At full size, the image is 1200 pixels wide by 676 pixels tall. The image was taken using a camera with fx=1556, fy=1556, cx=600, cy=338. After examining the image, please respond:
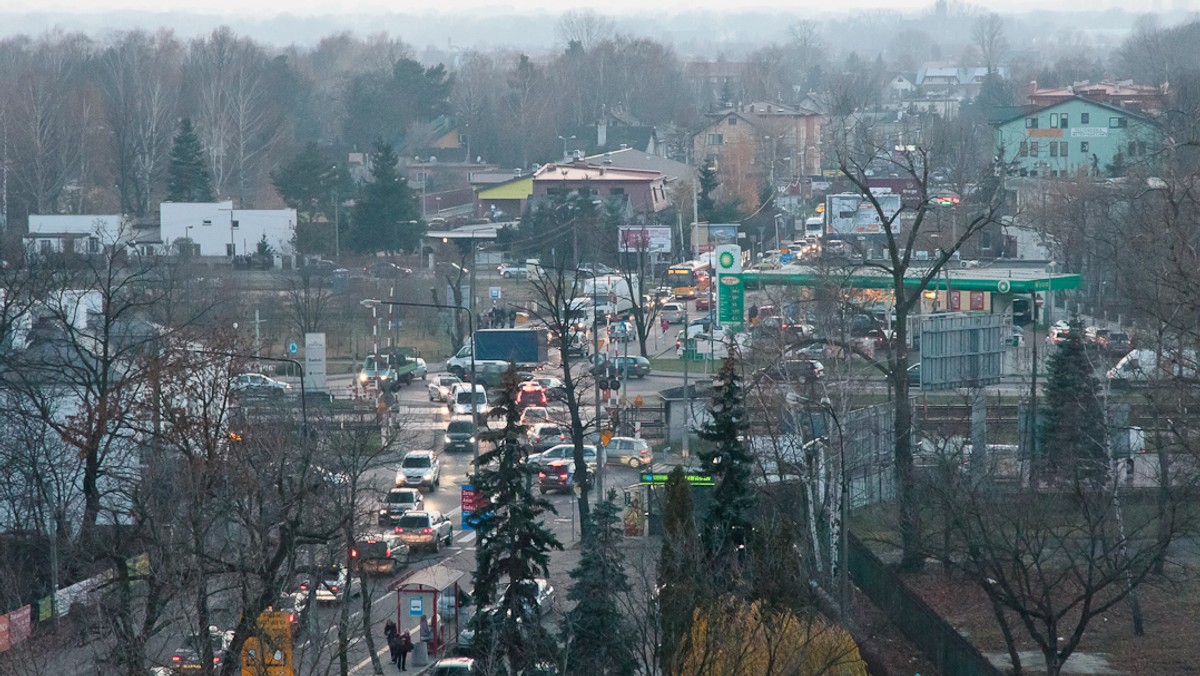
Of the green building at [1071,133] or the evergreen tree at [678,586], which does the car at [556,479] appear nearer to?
the evergreen tree at [678,586]

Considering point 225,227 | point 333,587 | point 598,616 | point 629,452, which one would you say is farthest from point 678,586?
point 225,227

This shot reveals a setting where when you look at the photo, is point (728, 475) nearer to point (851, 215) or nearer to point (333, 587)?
point (333, 587)

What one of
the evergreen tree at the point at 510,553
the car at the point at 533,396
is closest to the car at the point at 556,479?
the car at the point at 533,396

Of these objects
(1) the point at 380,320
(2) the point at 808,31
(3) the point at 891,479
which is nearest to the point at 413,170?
(1) the point at 380,320

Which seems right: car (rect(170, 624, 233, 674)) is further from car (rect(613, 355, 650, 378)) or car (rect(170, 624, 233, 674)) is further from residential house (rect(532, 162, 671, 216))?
residential house (rect(532, 162, 671, 216))

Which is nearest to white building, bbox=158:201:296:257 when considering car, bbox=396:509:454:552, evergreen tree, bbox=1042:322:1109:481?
car, bbox=396:509:454:552

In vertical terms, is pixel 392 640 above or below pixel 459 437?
below
